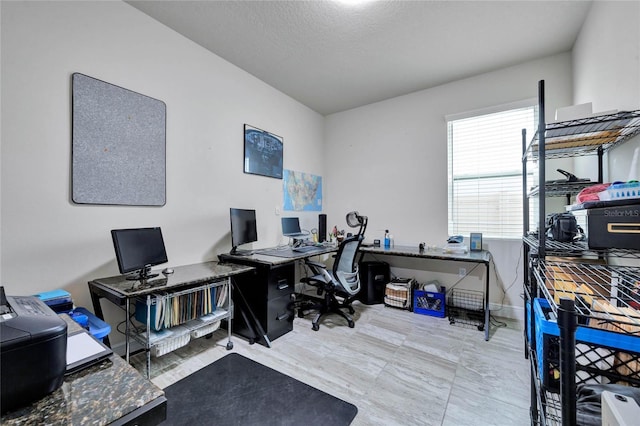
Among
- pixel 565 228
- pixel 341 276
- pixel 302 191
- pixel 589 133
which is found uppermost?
pixel 589 133

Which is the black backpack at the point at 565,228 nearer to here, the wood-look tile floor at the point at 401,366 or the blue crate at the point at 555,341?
the blue crate at the point at 555,341

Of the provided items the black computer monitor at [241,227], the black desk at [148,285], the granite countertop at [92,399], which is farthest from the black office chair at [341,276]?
the granite countertop at [92,399]

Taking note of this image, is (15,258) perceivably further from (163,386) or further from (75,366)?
(75,366)

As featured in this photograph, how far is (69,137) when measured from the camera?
179 centimetres

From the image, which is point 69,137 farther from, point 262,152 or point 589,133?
point 589,133

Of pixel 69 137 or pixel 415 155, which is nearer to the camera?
pixel 69 137

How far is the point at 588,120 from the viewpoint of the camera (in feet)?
4.40

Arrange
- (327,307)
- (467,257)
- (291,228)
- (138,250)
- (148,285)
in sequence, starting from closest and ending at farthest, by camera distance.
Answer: (148,285) < (138,250) < (467,257) < (327,307) < (291,228)

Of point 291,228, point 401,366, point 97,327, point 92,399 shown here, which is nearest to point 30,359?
point 92,399

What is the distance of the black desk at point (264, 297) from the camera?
2398 mm

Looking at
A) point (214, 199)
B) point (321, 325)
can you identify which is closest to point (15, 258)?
point (214, 199)

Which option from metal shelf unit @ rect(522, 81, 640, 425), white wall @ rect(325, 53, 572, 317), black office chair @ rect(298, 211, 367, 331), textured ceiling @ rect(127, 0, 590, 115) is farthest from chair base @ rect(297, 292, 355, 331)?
textured ceiling @ rect(127, 0, 590, 115)

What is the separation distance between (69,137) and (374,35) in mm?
2567

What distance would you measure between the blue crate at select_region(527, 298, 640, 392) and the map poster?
294 centimetres
